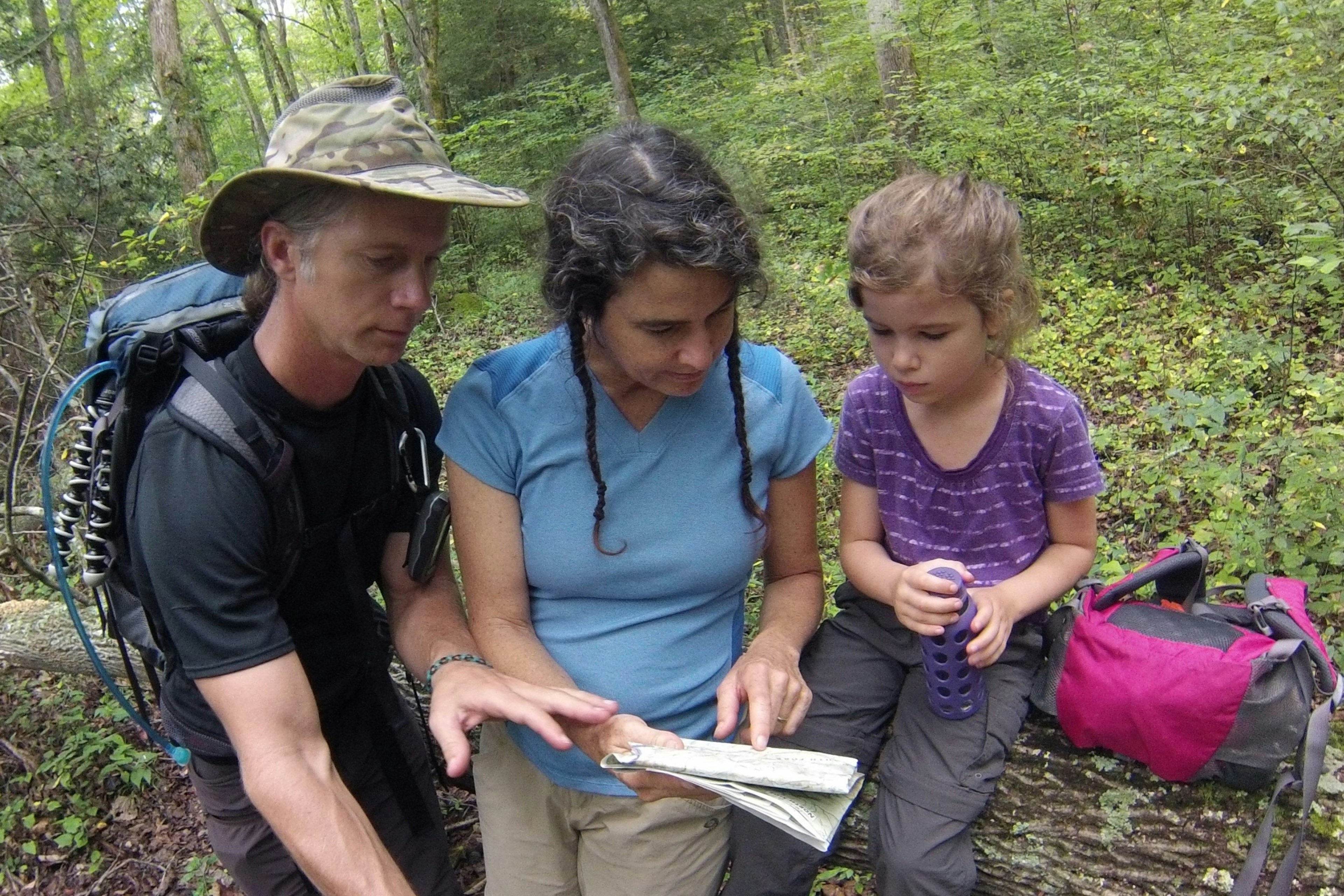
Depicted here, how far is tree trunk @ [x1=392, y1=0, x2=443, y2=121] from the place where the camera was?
12.2 m

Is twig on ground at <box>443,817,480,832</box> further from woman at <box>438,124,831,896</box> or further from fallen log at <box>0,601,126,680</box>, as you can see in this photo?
fallen log at <box>0,601,126,680</box>

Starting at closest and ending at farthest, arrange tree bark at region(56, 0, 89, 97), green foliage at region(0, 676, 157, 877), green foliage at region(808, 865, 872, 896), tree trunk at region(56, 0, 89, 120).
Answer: green foliage at region(808, 865, 872, 896) → green foliage at region(0, 676, 157, 877) → tree trunk at region(56, 0, 89, 120) → tree bark at region(56, 0, 89, 97)

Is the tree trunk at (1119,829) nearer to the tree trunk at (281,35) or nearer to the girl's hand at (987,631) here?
the girl's hand at (987,631)

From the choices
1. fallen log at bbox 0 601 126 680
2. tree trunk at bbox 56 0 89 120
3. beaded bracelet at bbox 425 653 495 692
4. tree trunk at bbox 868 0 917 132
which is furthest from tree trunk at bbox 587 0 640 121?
beaded bracelet at bbox 425 653 495 692

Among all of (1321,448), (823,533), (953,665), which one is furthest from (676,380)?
(1321,448)

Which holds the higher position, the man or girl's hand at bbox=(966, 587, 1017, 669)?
the man

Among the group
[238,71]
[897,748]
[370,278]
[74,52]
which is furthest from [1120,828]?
[238,71]

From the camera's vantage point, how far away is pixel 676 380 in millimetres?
1782

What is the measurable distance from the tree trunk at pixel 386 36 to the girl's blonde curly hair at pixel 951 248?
1522 centimetres

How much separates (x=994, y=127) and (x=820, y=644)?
6580mm

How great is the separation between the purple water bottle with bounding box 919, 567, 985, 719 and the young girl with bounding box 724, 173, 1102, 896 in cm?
2

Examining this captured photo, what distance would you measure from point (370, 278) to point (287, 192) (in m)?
0.25

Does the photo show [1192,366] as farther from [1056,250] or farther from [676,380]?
[676,380]

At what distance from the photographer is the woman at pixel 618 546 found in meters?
1.84
